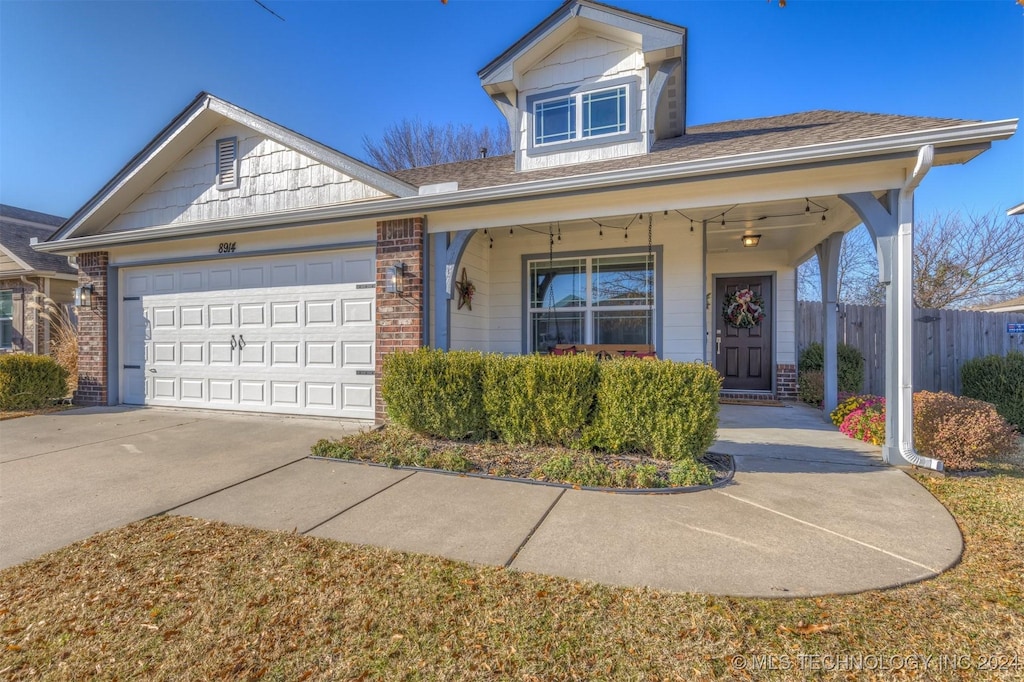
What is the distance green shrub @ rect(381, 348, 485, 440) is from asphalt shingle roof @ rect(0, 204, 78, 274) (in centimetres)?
1070

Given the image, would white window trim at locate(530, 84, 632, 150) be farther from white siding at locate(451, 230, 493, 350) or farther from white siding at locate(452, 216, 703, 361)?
white siding at locate(451, 230, 493, 350)

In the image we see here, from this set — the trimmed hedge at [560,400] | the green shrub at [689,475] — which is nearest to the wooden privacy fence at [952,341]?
the trimmed hedge at [560,400]

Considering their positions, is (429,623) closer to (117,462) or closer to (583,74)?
(117,462)

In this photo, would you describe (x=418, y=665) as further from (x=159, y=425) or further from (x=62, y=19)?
(x=62, y=19)

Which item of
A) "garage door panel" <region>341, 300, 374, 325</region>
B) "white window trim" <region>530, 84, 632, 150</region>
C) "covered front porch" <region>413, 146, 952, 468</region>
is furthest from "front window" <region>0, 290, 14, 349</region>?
"white window trim" <region>530, 84, 632, 150</region>

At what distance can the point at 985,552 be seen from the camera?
8.93 ft

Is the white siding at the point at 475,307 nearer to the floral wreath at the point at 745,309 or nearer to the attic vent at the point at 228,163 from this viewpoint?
the attic vent at the point at 228,163

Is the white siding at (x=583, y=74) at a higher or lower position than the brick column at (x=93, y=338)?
higher

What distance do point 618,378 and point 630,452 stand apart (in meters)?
0.76

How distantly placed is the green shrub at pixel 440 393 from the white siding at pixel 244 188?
110 inches

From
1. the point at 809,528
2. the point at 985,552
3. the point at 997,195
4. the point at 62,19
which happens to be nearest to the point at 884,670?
the point at 809,528

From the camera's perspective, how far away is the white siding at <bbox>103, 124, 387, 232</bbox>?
22.2 feet

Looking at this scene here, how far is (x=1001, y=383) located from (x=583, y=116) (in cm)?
701

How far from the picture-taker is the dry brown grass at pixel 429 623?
5.93 ft
